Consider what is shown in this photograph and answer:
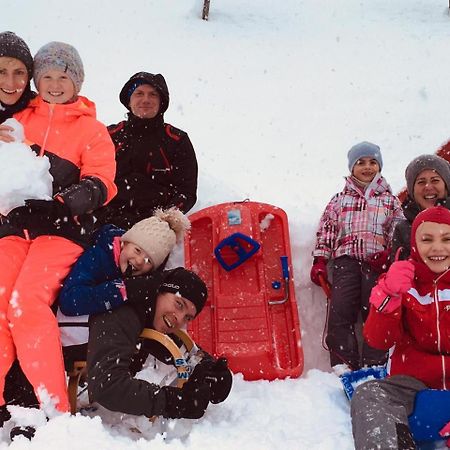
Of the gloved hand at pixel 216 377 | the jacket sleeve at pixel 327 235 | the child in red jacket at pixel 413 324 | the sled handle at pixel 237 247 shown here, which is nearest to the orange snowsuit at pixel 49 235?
the gloved hand at pixel 216 377

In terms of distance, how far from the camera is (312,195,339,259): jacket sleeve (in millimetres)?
4297

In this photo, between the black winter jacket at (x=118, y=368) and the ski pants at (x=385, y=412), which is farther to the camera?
the black winter jacket at (x=118, y=368)

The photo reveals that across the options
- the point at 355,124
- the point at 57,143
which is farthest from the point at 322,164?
the point at 57,143

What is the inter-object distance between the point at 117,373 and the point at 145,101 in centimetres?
258

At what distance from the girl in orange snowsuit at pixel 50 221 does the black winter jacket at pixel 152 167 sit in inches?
48.8

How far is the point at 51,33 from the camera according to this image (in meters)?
11.3

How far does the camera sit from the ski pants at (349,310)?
3.82 metres

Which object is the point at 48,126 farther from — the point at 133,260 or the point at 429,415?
the point at 429,415

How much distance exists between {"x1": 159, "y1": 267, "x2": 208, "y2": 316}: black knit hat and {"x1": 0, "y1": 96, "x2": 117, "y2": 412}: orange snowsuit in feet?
1.63

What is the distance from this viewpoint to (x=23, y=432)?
2.44 m

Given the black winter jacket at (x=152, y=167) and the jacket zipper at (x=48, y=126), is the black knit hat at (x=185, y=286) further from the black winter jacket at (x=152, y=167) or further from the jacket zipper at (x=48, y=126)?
the black winter jacket at (x=152, y=167)

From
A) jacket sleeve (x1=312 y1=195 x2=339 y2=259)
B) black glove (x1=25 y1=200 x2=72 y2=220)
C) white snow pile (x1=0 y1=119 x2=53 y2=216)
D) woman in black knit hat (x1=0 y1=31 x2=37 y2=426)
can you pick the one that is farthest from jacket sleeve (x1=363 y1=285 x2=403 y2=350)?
woman in black knit hat (x1=0 y1=31 x2=37 y2=426)

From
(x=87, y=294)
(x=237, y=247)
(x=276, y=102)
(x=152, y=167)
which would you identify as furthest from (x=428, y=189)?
(x=276, y=102)

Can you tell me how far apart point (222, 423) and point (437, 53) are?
31.3ft
